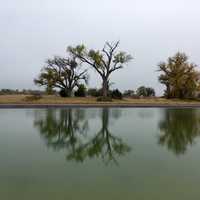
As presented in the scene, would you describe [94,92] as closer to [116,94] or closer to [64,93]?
[116,94]

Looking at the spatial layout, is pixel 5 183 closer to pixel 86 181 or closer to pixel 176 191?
pixel 86 181

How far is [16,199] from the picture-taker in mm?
3311

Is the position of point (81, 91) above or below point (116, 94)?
above

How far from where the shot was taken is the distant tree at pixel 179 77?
41.8m

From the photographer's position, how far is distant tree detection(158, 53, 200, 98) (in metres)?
41.8

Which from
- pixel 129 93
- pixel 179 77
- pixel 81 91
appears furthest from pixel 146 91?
pixel 81 91

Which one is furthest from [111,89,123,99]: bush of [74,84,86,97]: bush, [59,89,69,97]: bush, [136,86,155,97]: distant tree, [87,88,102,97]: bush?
[136,86,155,97]: distant tree

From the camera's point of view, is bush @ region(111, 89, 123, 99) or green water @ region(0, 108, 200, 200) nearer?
green water @ region(0, 108, 200, 200)

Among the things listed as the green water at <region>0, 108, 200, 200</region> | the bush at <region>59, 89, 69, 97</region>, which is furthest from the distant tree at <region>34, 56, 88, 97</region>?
the green water at <region>0, 108, 200, 200</region>

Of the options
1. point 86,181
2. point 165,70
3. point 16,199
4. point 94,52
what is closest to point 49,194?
point 16,199

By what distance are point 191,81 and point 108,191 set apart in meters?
41.4

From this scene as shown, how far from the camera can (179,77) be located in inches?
1638

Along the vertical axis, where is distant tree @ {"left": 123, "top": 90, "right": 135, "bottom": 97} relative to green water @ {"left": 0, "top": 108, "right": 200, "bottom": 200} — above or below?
above

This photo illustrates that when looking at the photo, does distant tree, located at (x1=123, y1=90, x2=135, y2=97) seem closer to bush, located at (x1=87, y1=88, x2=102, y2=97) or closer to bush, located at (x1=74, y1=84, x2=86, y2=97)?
bush, located at (x1=87, y1=88, x2=102, y2=97)
